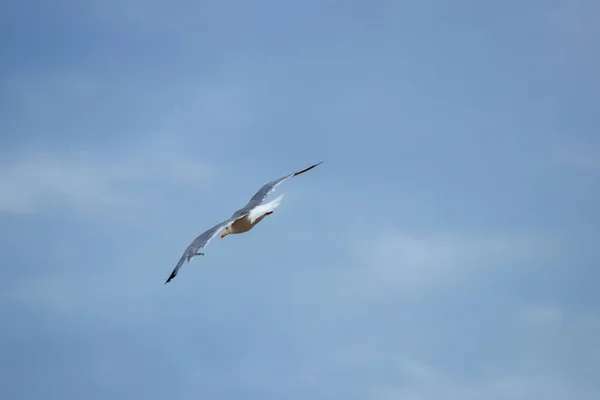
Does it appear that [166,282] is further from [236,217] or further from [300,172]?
[300,172]

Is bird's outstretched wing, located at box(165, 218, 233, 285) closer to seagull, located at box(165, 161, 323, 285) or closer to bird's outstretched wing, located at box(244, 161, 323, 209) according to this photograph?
seagull, located at box(165, 161, 323, 285)

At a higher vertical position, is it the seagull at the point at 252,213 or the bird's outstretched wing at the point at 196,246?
the seagull at the point at 252,213

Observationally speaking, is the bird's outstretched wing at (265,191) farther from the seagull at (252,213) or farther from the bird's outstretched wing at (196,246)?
the bird's outstretched wing at (196,246)

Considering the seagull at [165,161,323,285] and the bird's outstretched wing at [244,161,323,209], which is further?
the bird's outstretched wing at [244,161,323,209]

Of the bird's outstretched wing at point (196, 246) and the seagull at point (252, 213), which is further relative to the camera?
the seagull at point (252, 213)

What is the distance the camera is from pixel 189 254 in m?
33.2

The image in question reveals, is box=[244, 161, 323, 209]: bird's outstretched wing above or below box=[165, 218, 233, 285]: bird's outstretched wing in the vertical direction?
above

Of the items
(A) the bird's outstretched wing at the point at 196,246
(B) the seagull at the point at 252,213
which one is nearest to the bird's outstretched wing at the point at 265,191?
(B) the seagull at the point at 252,213

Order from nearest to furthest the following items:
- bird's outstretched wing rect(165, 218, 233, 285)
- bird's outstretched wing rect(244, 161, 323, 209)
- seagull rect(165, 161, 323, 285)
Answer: bird's outstretched wing rect(165, 218, 233, 285) → seagull rect(165, 161, 323, 285) → bird's outstretched wing rect(244, 161, 323, 209)

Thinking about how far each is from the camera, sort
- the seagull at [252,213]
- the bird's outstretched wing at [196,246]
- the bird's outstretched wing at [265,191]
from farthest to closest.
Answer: the bird's outstretched wing at [265,191] → the seagull at [252,213] → the bird's outstretched wing at [196,246]

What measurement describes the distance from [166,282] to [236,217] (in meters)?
6.52

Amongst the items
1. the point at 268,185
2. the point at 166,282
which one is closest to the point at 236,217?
the point at 268,185

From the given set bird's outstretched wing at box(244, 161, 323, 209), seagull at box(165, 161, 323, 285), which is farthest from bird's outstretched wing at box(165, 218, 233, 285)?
bird's outstretched wing at box(244, 161, 323, 209)

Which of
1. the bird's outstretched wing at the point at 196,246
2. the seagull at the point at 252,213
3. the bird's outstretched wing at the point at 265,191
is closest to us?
the bird's outstretched wing at the point at 196,246
